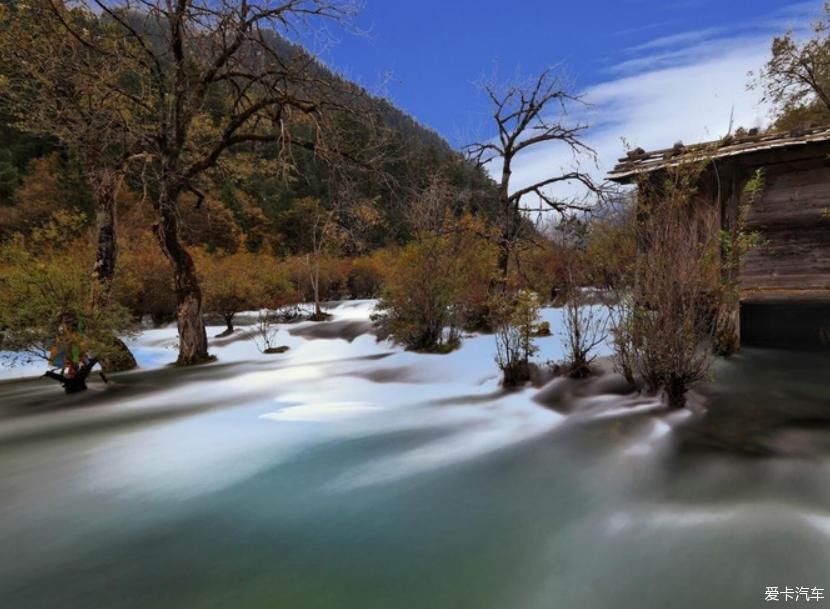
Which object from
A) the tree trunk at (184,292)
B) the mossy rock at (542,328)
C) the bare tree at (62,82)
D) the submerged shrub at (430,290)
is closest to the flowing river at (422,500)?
the mossy rock at (542,328)

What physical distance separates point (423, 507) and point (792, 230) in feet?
32.9

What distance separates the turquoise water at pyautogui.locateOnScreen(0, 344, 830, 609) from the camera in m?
2.63

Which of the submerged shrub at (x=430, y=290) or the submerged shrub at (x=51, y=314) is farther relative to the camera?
the submerged shrub at (x=430, y=290)

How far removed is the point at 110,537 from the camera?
3.25m

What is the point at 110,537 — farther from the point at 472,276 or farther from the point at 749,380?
the point at 472,276

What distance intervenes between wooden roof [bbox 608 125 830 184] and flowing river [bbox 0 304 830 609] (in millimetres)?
4286

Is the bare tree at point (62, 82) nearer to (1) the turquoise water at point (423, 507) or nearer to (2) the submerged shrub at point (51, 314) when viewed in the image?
(2) the submerged shrub at point (51, 314)

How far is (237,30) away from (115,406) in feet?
25.8

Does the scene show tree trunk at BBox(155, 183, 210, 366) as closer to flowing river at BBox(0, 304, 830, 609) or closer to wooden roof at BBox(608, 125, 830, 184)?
flowing river at BBox(0, 304, 830, 609)

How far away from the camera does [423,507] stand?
3.66 metres

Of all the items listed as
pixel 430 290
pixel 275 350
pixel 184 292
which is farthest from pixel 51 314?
A: pixel 430 290

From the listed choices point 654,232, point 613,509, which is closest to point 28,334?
point 613,509

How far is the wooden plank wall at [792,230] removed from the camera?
29.0ft

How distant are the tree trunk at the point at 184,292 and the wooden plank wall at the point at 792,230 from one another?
12349 millimetres
